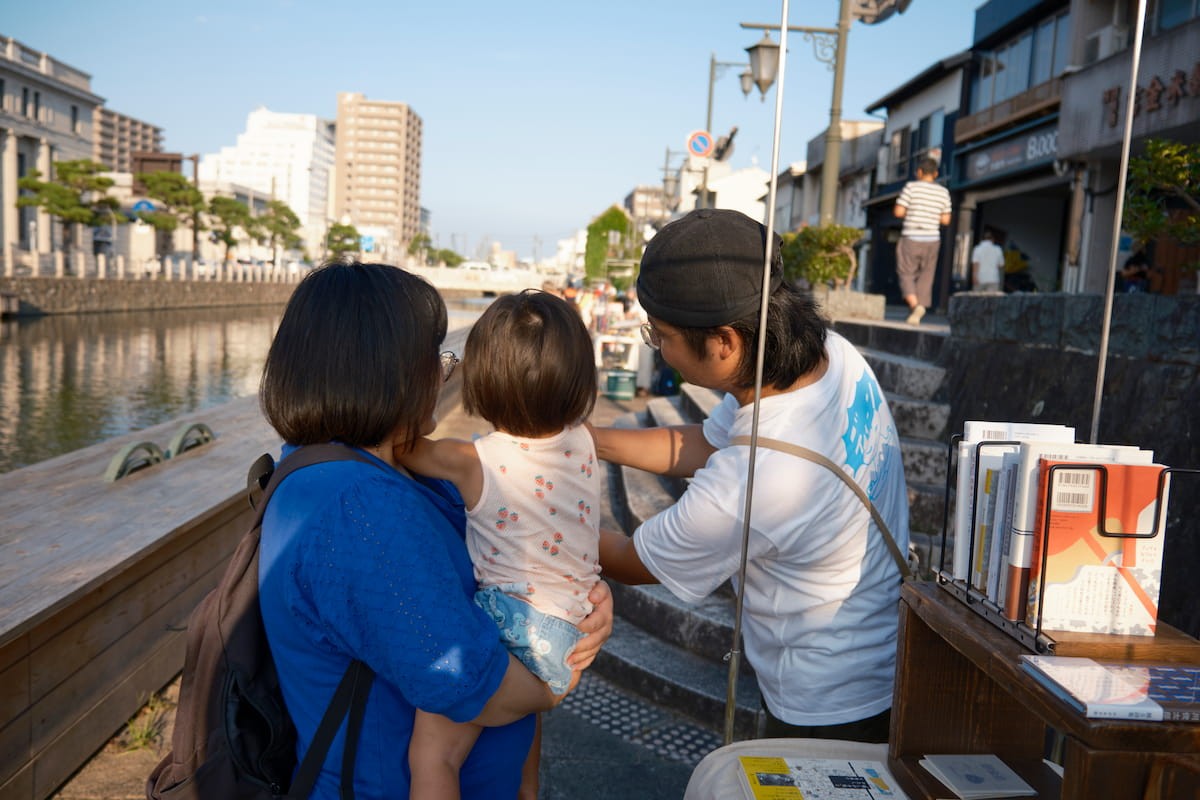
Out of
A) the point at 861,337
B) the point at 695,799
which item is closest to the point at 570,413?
the point at 695,799

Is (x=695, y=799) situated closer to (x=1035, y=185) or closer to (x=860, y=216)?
(x=1035, y=185)

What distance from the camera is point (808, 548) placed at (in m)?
1.60

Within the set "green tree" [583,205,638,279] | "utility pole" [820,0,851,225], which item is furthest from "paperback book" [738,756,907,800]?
"green tree" [583,205,638,279]

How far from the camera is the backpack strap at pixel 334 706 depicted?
4.06 feet

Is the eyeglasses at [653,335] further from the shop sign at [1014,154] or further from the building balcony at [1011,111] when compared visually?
the building balcony at [1011,111]

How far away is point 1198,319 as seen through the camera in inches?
118

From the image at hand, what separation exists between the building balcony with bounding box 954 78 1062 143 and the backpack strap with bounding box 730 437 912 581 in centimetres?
1524

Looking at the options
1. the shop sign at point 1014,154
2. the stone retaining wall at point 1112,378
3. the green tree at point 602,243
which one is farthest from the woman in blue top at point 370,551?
the green tree at point 602,243

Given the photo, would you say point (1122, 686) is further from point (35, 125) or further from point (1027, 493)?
point (35, 125)

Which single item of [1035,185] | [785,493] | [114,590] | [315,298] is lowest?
[114,590]

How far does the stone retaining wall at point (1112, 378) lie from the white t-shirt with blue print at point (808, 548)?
1105 millimetres

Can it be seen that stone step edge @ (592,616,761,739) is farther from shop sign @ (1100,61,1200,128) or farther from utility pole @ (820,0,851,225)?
shop sign @ (1100,61,1200,128)

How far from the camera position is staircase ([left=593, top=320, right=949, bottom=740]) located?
343cm

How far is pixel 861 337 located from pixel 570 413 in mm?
6026
